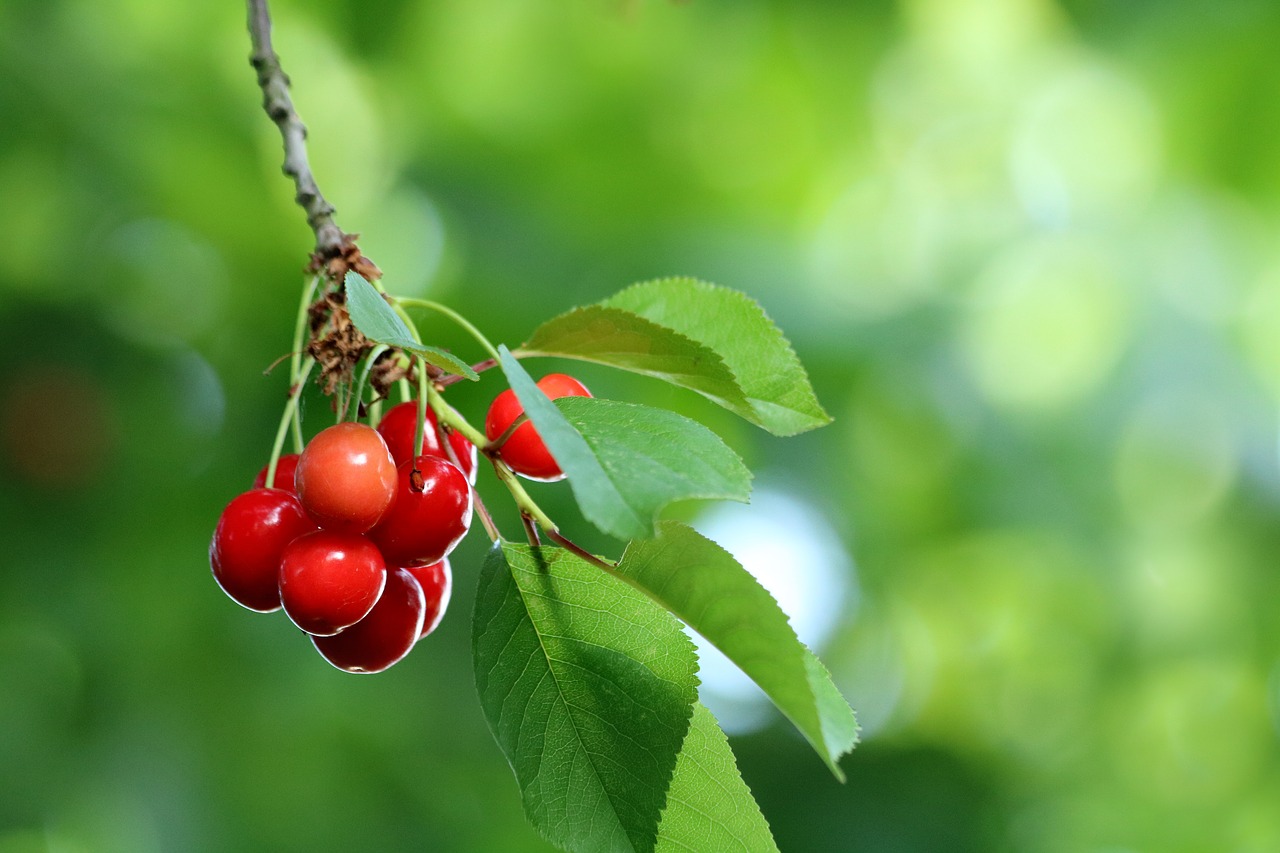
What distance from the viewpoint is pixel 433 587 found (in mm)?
977

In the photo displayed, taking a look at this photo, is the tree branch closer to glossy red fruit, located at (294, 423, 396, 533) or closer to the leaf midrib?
glossy red fruit, located at (294, 423, 396, 533)

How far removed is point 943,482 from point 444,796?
7.40 ft

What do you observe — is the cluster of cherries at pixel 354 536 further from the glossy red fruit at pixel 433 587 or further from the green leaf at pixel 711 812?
the green leaf at pixel 711 812

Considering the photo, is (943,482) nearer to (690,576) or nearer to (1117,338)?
(1117,338)

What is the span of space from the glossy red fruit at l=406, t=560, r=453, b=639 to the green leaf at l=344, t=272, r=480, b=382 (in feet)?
0.91

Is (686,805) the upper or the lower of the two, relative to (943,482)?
lower

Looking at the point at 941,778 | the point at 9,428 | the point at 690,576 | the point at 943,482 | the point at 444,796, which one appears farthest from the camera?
the point at 941,778

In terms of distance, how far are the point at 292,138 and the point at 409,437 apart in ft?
1.16

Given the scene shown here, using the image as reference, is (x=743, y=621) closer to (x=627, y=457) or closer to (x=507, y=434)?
(x=627, y=457)

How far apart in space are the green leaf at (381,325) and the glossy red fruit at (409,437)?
0.14 metres

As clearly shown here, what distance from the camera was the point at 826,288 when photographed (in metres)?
4.08

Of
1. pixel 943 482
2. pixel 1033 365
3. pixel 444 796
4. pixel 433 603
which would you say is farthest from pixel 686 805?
pixel 1033 365

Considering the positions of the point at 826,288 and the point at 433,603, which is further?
the point at 826,288

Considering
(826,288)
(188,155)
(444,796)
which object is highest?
(826,288)
